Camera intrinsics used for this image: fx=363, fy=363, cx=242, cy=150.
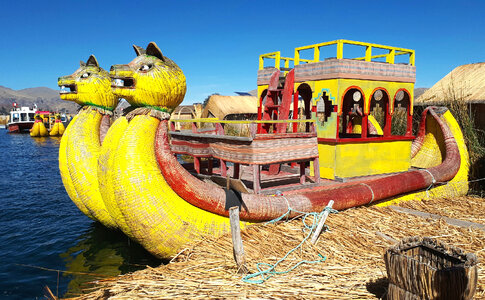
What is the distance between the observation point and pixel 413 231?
20.2ft

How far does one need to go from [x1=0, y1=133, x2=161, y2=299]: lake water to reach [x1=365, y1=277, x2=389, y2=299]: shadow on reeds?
3799mm

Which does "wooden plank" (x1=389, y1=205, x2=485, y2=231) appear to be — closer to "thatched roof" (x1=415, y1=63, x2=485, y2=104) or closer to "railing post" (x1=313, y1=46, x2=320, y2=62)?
"railing post" (x1=313, y1=46, x2=320, y2=62)

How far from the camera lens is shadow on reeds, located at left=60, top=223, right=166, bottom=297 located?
711 cm

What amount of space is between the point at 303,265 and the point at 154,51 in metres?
4.01

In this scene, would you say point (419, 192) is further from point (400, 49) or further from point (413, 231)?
point (400, 49)

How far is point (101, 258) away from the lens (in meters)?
7.97

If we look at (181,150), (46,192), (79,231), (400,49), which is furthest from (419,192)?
(46,192)

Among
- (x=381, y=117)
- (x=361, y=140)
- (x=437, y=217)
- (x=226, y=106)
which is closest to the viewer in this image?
(x=437, y=217)

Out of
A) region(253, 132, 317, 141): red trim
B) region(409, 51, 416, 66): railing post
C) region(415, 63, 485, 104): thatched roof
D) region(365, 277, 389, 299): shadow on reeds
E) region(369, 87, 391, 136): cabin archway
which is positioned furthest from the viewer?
region(415, 63, 485, 104): thatched roof

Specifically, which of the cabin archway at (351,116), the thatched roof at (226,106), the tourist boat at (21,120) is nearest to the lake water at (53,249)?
the cabin archway at (351,116)

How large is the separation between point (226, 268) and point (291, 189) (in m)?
2.73

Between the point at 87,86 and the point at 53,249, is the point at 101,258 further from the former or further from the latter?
the point at 87,86

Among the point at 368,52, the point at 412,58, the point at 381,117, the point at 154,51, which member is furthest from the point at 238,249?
the point at 381,117

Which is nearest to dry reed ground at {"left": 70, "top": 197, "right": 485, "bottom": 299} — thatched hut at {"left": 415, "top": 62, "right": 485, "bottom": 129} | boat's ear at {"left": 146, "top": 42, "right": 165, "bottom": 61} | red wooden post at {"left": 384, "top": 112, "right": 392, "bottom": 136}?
red wooden post at {"left": 384, "top": 112, "right": 392, "bottom": 136}
